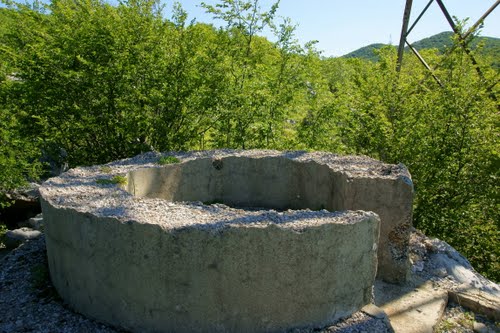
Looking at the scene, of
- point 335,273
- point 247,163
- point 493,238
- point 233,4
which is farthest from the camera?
point 233,4

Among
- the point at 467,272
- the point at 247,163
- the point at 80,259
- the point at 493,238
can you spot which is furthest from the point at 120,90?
the point at 493,238

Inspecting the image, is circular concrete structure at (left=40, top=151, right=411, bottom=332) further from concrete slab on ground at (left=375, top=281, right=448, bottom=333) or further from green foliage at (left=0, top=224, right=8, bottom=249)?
green foliage at (left=0, top=224, right=8, bottom=249)

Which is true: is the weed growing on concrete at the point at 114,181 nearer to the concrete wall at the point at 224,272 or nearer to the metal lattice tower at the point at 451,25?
the concrete wall at the point at 224,272

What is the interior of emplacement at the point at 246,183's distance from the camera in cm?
856

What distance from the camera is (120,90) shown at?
10.7 meters

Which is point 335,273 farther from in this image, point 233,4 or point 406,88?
point 233,4

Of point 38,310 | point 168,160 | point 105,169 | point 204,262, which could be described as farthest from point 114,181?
point 204,262

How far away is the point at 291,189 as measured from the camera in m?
9.27

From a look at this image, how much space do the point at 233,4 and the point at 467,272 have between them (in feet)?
28.9

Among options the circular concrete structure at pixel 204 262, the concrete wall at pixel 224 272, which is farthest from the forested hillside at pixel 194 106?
the concrete wall at pixel 224 272

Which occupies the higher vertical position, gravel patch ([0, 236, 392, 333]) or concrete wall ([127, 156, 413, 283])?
concrete wall ([127, 156, 413, 283])

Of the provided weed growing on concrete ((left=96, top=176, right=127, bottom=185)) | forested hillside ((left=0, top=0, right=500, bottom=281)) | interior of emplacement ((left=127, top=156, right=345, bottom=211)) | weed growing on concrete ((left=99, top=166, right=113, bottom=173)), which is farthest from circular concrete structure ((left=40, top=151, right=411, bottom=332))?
forested hillside ((left=0, top=0, right=500, bottom=281))

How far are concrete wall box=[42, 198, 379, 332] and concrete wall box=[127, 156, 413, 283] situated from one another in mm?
1633

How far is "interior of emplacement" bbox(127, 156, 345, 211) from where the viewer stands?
856 cm
